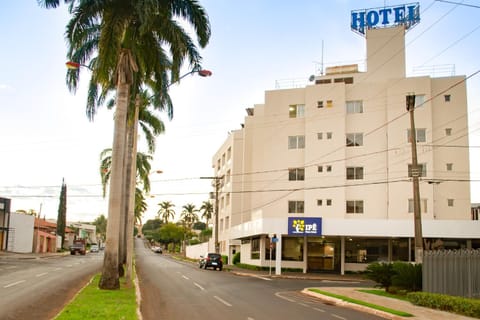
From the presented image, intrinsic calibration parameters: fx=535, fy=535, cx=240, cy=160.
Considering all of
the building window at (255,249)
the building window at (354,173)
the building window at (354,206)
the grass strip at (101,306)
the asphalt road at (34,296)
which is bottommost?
the asphalt road at (34,296)

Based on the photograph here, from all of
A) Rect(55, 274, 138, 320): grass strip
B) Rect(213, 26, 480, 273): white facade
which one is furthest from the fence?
Rect(213, 26, 480, 273): white facade

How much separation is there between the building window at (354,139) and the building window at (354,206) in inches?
212

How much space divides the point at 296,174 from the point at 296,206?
3.14 metres

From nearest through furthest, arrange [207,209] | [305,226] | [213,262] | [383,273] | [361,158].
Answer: [383,273]
[305,226]
[213,262]
[361,158]
[207,209]

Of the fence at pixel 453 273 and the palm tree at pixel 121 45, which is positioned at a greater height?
the palm tree at pixel 121 45

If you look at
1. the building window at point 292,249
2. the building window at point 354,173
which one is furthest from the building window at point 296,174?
the building window at point 292,249

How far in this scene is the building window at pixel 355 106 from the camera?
167 feet

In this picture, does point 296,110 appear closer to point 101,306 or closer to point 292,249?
point 292,249

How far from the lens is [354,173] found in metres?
50.2

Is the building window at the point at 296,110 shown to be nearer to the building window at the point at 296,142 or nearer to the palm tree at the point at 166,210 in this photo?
the building window at the point at 296,142

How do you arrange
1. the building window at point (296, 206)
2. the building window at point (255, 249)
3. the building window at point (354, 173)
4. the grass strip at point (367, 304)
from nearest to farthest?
1. the grass strip at point (367, 304)
2. the building window at point (354, 173)
3. the building window at point (255, 249)
4. the building window at point (296, 206)

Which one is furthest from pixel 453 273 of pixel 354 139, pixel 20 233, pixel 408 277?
pixel 20 233

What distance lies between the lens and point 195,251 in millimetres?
82500

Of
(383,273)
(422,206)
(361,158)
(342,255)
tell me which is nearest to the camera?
(383,273)
